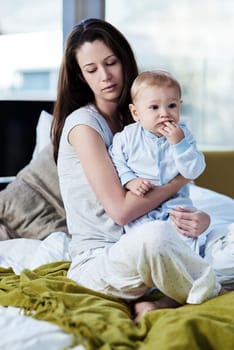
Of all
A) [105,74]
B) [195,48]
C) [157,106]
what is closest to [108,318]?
[157,106]

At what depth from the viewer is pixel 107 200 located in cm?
185

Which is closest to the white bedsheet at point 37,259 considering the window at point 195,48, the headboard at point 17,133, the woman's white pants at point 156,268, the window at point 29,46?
the woman's white pants at point 156,268

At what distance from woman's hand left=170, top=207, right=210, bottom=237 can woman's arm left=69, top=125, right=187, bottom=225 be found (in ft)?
Result: 0.17

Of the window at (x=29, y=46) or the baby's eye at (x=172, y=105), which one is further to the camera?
the window at (x=29, y=46)

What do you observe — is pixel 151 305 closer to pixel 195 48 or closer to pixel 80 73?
pixel 80 73

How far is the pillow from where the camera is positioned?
8.95 ft

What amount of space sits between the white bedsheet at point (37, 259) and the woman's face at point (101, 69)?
552mm

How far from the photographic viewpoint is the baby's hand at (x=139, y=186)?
5.94 ft

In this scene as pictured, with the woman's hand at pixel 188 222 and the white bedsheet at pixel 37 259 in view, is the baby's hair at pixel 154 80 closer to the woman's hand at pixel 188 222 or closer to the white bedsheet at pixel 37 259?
the woman's hand at pixel 188 222

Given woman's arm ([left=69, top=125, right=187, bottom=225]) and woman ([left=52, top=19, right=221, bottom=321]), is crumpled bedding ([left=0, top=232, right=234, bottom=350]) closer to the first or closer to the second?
woman ([left=52, top=19, right=221, bottom=321])

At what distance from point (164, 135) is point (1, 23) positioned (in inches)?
83.4

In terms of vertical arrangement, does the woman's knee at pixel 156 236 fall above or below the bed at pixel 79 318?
above

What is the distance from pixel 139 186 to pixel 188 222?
16cm

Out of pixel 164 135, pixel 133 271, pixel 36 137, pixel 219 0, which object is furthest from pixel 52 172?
pixel 219 0
